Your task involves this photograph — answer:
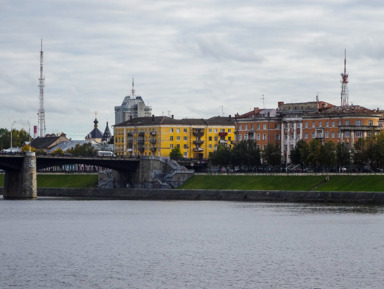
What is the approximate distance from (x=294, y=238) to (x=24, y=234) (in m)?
24.8

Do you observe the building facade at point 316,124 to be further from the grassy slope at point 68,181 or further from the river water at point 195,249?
the river water at point 195,249

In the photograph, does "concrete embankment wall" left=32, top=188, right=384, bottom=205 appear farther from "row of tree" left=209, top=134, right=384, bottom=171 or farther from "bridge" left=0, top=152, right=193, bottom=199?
"row of tree" left=209, top=134, right=384, bottom=171

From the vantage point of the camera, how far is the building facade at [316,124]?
176125mm

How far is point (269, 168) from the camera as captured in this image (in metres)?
186

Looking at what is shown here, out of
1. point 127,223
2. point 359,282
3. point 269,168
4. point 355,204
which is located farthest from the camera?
point 269,168

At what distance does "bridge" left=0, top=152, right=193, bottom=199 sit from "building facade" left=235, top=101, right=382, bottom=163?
91.7 ft

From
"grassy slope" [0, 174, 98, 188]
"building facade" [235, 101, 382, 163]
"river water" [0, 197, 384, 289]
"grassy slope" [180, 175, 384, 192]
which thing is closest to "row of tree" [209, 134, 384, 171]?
"building facade" [235, 101, 382, 163]

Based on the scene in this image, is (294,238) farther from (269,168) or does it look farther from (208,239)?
(269,168)

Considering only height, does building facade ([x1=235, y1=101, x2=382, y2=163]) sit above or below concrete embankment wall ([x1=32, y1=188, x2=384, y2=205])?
above

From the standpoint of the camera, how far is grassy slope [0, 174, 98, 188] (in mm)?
185125

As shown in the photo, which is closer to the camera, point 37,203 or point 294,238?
point 294,238

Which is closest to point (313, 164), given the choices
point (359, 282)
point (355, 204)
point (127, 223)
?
point (355, 204)

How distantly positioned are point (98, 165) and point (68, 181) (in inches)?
924

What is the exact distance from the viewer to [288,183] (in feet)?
482
